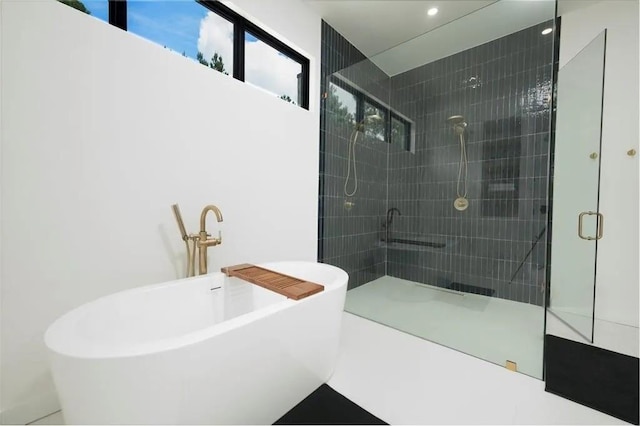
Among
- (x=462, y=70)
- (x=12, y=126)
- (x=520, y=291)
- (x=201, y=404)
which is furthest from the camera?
(x=462, y=70)

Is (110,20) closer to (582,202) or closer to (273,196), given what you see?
(273,196)

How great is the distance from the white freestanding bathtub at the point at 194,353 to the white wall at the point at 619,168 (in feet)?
9.01

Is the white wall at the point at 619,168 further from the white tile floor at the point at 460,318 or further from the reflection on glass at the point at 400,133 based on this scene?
the reflection on glass at the point at 400,133

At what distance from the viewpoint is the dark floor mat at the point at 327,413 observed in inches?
47.7

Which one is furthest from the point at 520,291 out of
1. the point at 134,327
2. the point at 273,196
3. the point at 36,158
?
the point at 36,158

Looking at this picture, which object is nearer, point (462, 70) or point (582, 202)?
point (582, 202)

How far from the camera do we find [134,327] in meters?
1.28

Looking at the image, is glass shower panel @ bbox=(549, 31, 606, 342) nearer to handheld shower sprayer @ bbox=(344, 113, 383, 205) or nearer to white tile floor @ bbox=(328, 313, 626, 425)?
white tile floor @ bbox=(328, 313, 626, 425)

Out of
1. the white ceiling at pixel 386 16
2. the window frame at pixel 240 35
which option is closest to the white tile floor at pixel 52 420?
the window frame at pixel 240 35

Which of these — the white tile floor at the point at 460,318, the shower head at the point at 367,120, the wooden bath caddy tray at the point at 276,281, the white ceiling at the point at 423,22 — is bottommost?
the white tile floor at the point at 460,318

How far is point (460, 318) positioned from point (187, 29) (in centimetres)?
333

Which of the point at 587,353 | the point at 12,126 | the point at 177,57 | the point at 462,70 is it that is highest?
the point at 462,70

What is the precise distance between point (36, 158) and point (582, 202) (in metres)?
3.87

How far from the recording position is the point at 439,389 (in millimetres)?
1461
